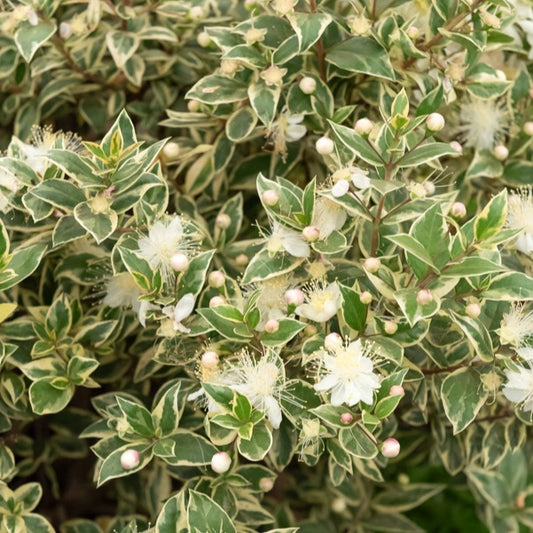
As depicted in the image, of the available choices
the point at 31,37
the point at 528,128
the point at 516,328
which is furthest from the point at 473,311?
the point at 31,37

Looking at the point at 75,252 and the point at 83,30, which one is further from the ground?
the point at 83,30

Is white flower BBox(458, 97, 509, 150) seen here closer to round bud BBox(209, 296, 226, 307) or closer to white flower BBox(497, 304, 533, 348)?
white flower BBox(497, 304, 533, 348)

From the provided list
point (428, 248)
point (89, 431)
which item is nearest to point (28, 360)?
point (89, 431)

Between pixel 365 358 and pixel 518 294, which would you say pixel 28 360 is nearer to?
pixel 365 358

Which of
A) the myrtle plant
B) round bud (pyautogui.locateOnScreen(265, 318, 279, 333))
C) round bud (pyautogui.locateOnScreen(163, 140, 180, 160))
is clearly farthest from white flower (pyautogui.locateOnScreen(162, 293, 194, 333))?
round bud (pyautogui.locateOnScreen(163, 140, 180, 160))

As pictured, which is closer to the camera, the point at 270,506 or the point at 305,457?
the point at 305,457

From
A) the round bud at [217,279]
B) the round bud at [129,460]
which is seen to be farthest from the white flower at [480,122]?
the round bud at [129,460]
